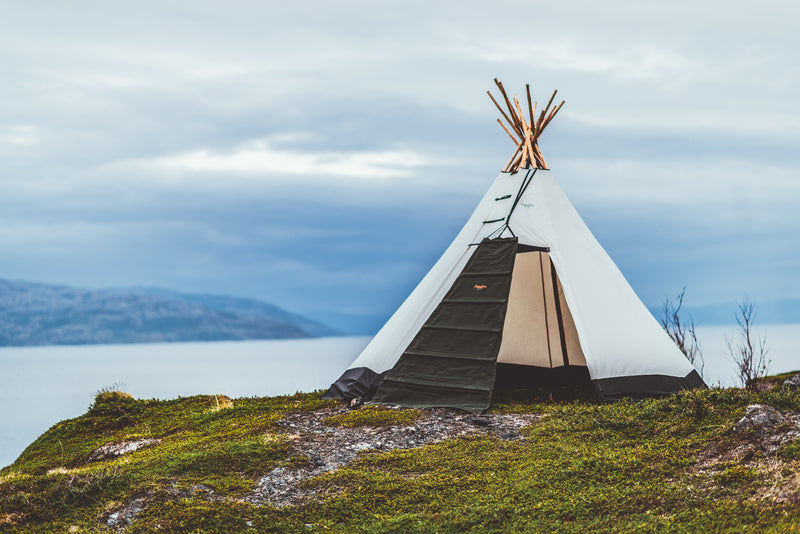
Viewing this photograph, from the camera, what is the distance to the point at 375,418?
23.4ft

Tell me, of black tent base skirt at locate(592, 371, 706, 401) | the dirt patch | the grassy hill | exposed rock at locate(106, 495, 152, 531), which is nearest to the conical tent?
black tent base skirt at locate(592, 371, 706, 401)

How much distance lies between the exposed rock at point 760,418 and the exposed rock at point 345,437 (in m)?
1.93

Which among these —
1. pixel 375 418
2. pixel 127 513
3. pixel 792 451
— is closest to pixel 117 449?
pixel 375 418

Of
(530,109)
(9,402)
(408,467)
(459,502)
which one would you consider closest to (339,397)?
(408,467)

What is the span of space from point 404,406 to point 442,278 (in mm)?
1938

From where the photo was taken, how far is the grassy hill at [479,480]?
14.5 ft

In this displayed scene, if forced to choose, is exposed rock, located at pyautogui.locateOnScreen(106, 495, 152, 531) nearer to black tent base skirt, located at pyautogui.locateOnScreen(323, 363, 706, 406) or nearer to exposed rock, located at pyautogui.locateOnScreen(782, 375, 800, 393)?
black tent base skirt, located at pyautogui.locateOnScreen(323, 363, 706, 406)

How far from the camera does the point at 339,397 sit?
8531 millimetres

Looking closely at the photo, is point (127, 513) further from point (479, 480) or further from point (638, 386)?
point (638, 386)

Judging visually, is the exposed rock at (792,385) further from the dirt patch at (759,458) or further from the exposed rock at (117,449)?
the exposed rock at (117,449)

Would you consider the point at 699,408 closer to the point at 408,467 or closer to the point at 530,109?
the point at 408,467

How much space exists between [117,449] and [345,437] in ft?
9.41

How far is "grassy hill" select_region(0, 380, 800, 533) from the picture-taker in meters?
4.42

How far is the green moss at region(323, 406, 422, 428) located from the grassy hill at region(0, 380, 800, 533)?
1.2 inches
